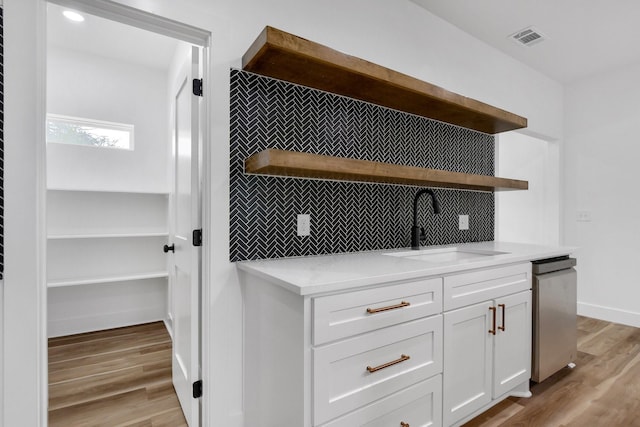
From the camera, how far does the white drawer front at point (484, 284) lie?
1593mm

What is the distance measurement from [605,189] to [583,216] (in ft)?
1.14

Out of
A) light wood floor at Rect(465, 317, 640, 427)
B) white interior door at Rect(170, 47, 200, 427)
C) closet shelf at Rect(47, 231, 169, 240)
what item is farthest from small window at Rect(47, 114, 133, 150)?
light wood floor at Rect(465, 317, 640, 427)

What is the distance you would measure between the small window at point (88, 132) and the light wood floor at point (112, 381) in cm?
186

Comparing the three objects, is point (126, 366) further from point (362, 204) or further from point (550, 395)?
point (550, 395)

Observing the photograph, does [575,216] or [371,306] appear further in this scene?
[575,216]

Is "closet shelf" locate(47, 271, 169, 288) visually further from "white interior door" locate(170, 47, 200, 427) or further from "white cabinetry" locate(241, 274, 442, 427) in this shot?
"white cabinetry" locate(241, 274, 442, 427)

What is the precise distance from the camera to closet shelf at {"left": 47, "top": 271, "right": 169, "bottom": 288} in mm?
2916

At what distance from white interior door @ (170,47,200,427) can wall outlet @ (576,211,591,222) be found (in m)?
4.10

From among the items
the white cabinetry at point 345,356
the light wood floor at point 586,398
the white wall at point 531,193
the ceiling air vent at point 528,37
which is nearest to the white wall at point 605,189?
the white wall at point 531,193

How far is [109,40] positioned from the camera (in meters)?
2.93

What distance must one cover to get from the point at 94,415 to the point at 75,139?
Answer: 2511 millimetres

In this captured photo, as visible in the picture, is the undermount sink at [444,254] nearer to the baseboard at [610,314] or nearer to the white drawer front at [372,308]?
the white drawer front at [372,308]

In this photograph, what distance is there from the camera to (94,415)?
1885mm

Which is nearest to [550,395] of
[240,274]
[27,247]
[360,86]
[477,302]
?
[477,302]
